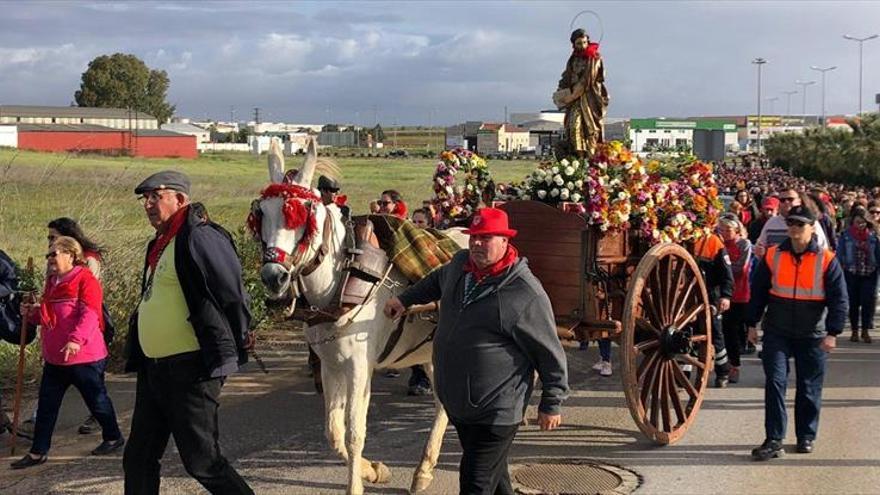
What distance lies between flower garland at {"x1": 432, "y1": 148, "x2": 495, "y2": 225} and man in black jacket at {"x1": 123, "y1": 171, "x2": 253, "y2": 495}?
12.3ft

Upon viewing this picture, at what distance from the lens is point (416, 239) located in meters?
→ 6.21

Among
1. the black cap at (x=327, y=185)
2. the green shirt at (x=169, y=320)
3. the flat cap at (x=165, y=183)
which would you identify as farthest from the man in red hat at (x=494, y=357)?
the black cap at (x=327, y=185)

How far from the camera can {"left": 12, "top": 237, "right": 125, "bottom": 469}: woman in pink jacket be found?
662cm

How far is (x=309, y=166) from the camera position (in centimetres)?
542

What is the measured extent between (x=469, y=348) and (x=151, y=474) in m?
1.83

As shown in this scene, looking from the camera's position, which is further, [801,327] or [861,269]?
[861,269]

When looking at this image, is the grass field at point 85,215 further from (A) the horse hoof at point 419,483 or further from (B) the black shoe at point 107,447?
(A) the horse hoof at point 419,483

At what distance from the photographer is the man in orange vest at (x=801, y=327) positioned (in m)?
6.70

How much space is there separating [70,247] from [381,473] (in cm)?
270

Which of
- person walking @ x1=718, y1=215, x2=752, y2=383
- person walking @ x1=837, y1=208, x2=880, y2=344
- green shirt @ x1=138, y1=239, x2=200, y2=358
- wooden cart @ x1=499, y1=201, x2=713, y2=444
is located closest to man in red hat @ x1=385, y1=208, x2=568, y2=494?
green shirt @ x1=138, y1=239, x2=200, y2=358

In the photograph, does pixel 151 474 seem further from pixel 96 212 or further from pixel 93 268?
pixel 96 212

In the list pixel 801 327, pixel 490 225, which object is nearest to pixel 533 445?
pixel 801 327

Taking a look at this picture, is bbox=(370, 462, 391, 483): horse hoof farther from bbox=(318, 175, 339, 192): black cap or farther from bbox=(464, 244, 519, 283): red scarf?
bbox=(464, 244, 519, 283): red scarf

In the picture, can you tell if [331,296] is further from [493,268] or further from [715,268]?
[715,268]
